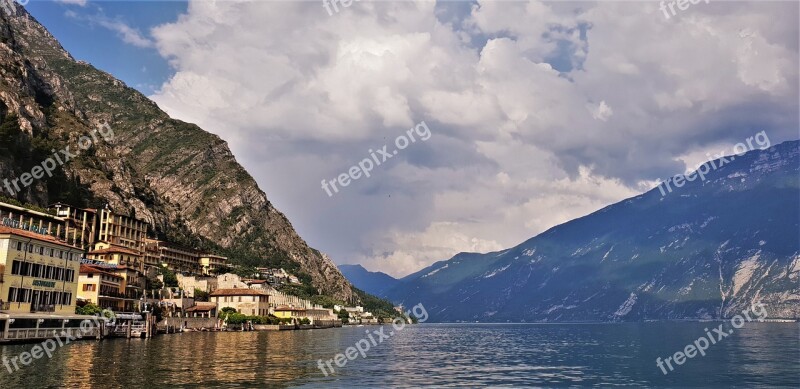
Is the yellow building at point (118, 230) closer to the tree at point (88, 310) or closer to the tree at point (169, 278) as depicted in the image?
the tree at point (169, 278)

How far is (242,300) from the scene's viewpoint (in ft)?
598

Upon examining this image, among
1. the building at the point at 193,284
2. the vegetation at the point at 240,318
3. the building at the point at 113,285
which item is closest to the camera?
the building at the point at 113,285

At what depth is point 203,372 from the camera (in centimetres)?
5631

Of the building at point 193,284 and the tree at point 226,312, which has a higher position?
the building at point 193,284

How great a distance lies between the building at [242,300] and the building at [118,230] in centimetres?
3021

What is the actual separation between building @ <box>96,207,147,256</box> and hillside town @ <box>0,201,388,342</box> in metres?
0.29

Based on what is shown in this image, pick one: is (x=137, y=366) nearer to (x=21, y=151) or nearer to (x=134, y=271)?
(x=134, y=271)

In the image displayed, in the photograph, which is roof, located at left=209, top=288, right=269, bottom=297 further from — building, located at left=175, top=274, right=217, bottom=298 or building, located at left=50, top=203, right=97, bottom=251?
→ building, located at left=50, top=203, right=97, bottom=251

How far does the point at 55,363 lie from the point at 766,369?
72085 mm

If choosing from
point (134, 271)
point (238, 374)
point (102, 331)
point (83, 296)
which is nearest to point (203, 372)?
point (238, 374)

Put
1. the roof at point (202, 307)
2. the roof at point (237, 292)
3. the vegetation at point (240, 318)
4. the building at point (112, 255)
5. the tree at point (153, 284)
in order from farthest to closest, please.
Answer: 1. the roof at point (237, 292)
2. the vegetation at point (240, 318)
3. the roof at point (202, 307)
4. the building at point (112, 255)
5. the tree at point (153, 284)

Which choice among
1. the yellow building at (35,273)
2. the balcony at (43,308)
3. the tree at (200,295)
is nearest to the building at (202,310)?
the tree at (200,295)

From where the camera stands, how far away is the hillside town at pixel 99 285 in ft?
281

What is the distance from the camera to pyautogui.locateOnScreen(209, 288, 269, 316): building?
594 ft
